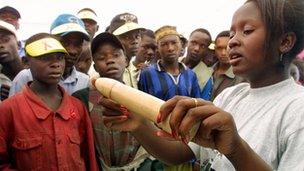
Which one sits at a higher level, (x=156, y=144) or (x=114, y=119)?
(x=114, y=119)

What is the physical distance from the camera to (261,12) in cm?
127

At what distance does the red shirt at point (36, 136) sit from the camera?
224cm

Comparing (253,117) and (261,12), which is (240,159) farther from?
(261,12)

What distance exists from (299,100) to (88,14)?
4045 millimetres

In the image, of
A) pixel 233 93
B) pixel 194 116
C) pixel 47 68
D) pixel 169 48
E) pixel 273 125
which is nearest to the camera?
pixel 194 116

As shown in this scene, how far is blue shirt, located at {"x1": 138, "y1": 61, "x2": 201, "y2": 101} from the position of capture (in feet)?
11.5

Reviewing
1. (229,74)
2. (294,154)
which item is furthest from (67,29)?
(294,154)

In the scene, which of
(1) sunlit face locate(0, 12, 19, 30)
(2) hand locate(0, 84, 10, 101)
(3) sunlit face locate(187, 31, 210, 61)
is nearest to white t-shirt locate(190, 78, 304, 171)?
(2) hand locate(0, 84, 10, 101)

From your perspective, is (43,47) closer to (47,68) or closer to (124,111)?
(47,68)

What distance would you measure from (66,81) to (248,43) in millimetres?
1889

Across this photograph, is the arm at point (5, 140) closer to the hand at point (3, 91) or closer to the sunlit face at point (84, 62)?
the hand at point (3, 91)

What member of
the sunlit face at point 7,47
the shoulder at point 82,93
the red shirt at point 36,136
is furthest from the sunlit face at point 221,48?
the red shirt at point 36,136

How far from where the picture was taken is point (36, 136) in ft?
7.38

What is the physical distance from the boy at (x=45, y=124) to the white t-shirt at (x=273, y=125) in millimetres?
1091
